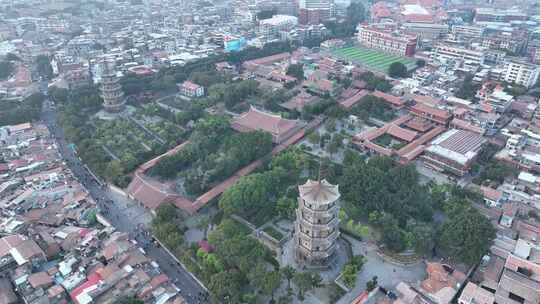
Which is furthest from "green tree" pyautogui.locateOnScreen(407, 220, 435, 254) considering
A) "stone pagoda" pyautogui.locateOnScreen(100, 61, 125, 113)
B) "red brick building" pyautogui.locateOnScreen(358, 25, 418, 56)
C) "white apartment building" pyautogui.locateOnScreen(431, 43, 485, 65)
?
"red brick building" pyautogui.locateOnScreen(358, 25, 418, 56)

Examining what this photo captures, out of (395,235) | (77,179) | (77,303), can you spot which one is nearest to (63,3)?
(77,179)

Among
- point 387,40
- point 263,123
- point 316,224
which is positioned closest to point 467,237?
point 316,224

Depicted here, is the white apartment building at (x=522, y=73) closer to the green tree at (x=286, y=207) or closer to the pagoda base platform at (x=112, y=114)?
the green tree at (x=286, y=207)

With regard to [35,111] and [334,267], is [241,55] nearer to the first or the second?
[35,111]

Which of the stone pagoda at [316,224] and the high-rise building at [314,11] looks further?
the high-rise building at [314,11]

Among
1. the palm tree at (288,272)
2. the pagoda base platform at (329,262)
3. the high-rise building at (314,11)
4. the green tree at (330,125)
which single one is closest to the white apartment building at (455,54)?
the green tree at (330,125)

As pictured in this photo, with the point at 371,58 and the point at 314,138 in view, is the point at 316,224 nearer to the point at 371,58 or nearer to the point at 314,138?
the point at 314,138
